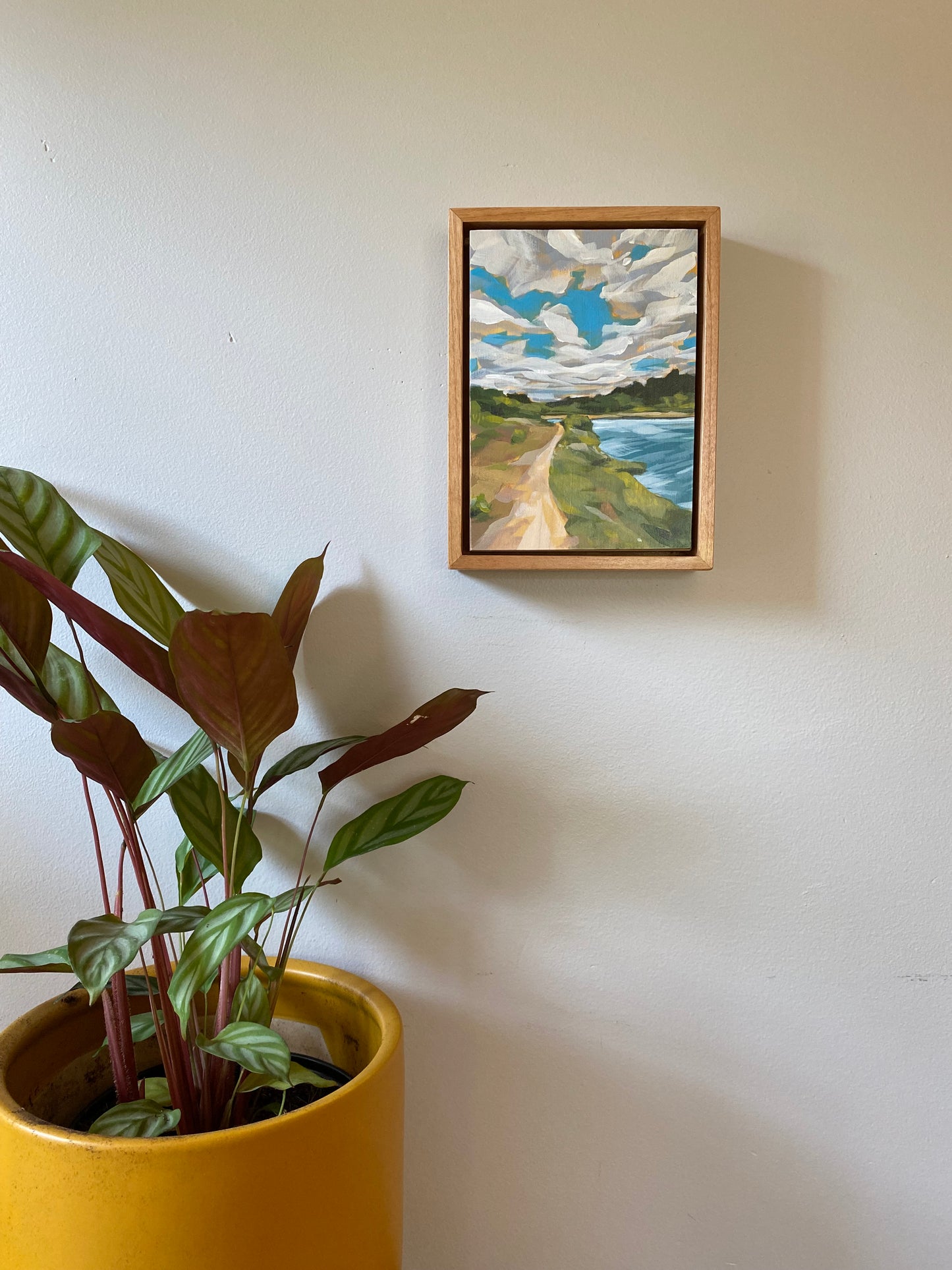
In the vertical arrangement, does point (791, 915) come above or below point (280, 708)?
A: below

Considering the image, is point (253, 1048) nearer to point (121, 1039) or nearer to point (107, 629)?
point (121, 1039)

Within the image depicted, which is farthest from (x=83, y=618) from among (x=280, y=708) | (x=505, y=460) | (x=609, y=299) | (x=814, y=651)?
(x=814, y=651)

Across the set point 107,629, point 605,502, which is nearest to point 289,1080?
point 107,629

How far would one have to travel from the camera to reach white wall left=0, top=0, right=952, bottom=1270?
920 mm

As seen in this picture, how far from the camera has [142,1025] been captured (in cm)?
83

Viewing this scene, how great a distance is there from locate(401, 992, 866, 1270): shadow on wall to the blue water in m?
0.62

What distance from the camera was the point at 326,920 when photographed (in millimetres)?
984

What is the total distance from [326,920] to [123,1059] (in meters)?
0.25

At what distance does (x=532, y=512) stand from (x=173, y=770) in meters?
0.45

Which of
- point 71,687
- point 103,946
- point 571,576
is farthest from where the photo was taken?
point 571,576

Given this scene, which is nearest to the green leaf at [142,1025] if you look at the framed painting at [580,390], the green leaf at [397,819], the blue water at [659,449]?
the green leaf at [397,819]

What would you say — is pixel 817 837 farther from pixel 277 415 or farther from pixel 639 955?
pixel 277 415

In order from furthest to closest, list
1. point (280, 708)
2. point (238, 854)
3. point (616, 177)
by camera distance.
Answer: point (616, 177) → point (238, 854) → point (280, 708)

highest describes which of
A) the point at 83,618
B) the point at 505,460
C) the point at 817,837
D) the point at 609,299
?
the point at 609,299
